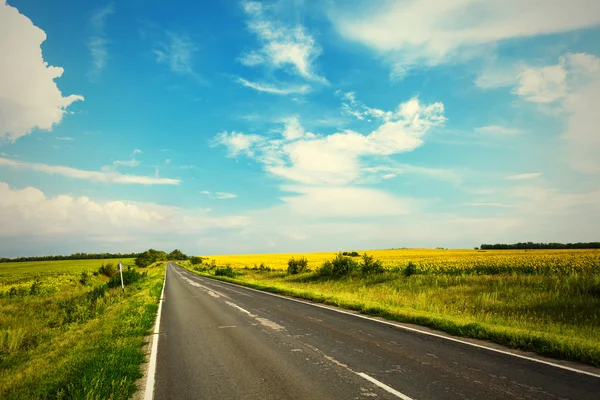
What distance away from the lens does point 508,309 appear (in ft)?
45.3

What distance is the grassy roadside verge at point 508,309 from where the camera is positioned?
323 inches

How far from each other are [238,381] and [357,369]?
7.82 feet

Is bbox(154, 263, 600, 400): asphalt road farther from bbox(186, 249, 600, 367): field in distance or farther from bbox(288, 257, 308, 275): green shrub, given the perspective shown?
bbox(288, 257, 308, 275): green shrub

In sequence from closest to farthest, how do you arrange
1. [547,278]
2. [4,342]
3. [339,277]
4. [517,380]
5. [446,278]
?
[517,380]
[4,342]
[547,278]
[446,278]
[339,277]

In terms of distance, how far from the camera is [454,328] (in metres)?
9.88

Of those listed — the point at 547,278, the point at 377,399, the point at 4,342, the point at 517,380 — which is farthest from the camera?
the point at 547,278

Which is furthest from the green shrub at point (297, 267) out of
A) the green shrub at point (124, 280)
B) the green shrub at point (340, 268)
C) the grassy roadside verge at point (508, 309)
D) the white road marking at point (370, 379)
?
the white road marking at point (370, 379)

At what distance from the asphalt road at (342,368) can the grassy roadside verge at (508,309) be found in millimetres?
1336

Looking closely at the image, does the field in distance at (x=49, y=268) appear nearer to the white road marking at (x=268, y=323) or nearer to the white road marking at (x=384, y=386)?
the white road marking at (x=268, y=323)

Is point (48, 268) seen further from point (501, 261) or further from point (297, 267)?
point (501, 261)

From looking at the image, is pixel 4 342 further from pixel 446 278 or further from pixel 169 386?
pixel 446 278

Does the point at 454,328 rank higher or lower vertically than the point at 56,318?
higher

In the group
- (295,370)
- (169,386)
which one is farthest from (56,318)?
(295,370)

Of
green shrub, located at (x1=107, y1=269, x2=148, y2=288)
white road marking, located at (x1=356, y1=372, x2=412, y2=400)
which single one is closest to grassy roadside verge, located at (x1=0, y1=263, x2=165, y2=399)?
white road marking, located at (x1=356, y1=372, x2=412, y2=400)
